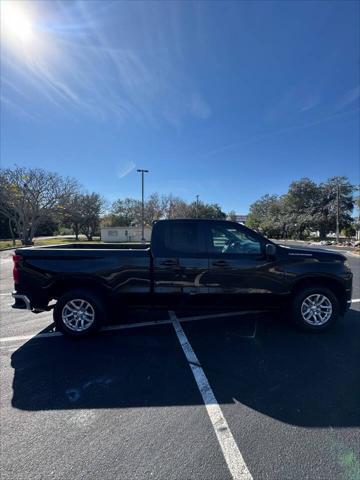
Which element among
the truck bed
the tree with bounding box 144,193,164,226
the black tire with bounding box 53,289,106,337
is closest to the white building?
the tree with bounding box 144,193,164,226

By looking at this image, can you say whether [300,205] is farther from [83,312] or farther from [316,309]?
[83,312]

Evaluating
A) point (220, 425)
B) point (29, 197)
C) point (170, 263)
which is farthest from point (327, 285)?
point (29, 197)

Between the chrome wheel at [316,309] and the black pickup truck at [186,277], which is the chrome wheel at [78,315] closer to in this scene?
the black pickup truck at [186,277]

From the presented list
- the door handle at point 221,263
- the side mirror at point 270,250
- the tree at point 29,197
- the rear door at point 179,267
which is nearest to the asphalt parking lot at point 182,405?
the rear door at point 179,267

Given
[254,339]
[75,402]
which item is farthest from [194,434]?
[254,339]

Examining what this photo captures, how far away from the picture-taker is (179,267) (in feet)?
13.8

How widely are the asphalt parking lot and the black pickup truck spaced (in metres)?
0.50

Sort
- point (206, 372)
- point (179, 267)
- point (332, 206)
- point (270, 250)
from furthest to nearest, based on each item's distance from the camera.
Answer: point (332, 206), point (179, 267), point (270, 250), point (206, 372)

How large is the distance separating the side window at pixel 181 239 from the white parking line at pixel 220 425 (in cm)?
155

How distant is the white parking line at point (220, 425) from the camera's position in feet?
6.30

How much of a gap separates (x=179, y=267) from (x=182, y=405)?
80.2 inches

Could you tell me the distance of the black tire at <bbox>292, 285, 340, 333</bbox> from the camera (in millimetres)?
4336

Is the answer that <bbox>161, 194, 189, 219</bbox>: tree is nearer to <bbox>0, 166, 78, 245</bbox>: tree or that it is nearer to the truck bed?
<bbox>0, 166, 78, 245</bbox>: tree

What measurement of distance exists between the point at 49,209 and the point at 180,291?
35.1m
